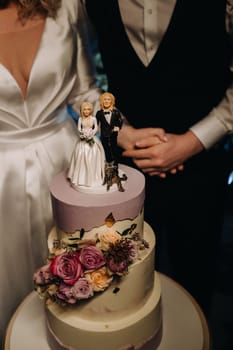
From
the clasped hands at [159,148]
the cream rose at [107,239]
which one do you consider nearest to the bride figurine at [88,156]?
the cream rose at [107,239]

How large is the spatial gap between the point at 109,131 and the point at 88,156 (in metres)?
0.09

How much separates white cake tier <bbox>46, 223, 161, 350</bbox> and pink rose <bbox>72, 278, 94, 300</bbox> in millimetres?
77

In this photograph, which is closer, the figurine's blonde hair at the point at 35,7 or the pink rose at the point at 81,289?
the pink rose at the point at 81,289

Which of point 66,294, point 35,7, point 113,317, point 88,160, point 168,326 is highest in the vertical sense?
point 35,7

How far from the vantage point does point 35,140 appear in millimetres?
1689

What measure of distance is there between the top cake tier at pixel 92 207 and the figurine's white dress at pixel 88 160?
0.12ft

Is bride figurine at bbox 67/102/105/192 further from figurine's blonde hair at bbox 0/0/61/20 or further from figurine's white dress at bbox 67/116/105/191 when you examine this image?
figurine's blonde hair at bbox 0/0/61/20

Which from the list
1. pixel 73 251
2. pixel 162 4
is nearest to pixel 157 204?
pixel 73 251

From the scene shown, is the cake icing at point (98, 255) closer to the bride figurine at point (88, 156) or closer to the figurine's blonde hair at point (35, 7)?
the bride figurine at point (88, 156)

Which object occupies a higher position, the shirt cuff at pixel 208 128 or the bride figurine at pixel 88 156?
the bride figurine at pixel 88 156

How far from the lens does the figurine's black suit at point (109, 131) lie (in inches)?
50.3

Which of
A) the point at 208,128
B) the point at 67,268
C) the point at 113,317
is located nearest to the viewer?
the point at 67,268

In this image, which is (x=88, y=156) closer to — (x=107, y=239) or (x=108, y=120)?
(x=108, y=120)

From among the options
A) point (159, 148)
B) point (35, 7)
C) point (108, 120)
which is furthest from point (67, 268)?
point (35, 7)
